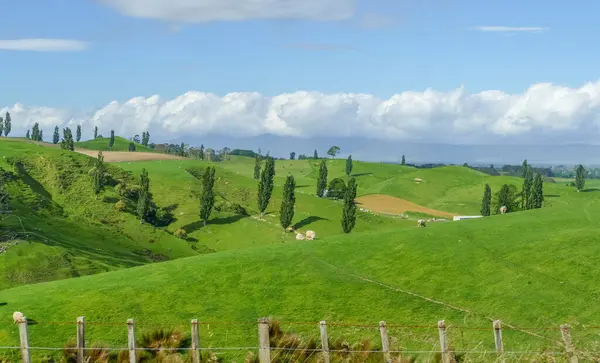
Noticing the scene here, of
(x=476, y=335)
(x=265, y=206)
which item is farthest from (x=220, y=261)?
(x=265, y=206)

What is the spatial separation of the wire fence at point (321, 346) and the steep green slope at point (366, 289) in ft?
1.04

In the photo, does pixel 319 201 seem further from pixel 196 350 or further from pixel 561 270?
pixel 196 350

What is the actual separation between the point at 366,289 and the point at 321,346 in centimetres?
1404

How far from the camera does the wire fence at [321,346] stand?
88.0ft

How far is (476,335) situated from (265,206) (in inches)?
5234

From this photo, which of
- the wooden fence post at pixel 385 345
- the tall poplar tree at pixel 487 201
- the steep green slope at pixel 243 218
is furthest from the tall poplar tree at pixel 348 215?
the wooden fence post at pixel 385 345

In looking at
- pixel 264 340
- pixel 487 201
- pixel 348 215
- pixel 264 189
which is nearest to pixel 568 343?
pixel 264 340

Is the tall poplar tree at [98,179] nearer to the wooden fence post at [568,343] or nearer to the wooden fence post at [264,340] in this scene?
the wooden fence post at [264,340]

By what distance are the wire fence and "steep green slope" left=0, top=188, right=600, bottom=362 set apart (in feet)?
1.04

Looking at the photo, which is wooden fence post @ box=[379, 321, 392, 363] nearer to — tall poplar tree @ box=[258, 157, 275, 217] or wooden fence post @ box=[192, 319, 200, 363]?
wooden fence post @ box=[192, 319, 200, 363]

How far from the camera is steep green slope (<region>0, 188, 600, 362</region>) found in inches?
1444

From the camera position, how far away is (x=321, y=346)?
2998 centimetres

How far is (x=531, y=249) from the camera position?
49594 mm

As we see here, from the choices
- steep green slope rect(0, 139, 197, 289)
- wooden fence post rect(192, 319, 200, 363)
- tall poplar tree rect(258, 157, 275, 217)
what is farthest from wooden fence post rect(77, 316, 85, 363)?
tall poplar tree rect(258, 157, 275, 217)
